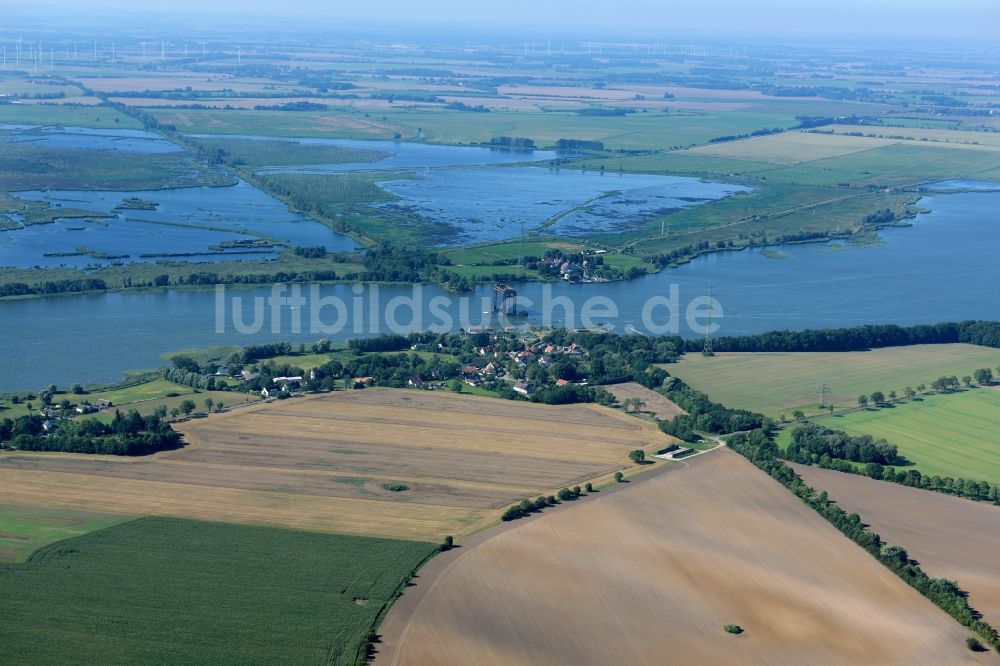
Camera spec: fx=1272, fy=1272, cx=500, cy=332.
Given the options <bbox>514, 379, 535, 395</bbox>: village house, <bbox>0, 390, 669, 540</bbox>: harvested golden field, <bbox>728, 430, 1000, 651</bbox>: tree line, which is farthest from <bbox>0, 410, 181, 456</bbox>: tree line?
<bbox>728, 430, 1000, 651</bbox>: tree line

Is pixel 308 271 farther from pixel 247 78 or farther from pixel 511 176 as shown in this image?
pixel 247 78

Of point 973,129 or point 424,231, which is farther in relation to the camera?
point 973,129

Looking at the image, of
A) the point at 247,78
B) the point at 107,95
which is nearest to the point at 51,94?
the point at 107,95

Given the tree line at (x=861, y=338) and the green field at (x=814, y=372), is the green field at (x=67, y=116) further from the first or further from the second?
the green field at (x=814, y=372)

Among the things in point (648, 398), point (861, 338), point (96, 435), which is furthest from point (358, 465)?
point (861, 338)

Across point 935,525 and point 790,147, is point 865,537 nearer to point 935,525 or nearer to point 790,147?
point 935,525

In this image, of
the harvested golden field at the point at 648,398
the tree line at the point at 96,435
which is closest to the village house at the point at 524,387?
the harvested golden field at the point at 648,398
